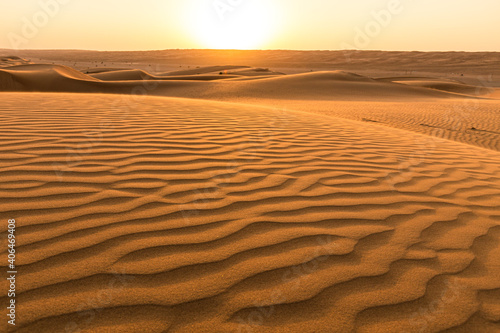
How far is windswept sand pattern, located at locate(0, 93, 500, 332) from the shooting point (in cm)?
154

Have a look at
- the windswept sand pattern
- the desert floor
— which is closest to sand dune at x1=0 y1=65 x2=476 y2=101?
the desert floor

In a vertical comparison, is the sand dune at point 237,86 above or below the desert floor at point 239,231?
above

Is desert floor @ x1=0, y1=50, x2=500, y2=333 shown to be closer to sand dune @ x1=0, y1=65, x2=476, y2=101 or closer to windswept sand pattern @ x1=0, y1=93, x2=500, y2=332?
windswept sand pattern @ x1=0, y1=93, x2=500, y2=332

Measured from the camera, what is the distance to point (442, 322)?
1.57m

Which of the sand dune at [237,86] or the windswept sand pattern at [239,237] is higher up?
the sand dune at [237,86]

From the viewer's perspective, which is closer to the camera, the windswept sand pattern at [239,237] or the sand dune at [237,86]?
the windswept sand pattern at [239,237]

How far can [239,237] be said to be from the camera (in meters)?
2.07

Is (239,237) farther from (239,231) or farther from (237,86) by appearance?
(237,86)

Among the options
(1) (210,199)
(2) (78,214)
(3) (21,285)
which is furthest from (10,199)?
(1) (210,199)

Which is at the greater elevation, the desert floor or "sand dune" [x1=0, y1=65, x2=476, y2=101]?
"sand dune" [x1=0, y1=65, x2=476, y2=101]

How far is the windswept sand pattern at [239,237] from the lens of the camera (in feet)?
5.05

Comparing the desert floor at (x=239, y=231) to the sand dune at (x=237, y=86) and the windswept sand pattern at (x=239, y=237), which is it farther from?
the sand dune at (x=237, y=86)

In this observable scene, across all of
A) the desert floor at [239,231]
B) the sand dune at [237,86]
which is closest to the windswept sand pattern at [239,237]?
the desert floor at [239,231]

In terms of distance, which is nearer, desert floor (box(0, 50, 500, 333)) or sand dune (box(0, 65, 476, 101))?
desert floor (box(0, 50, 500, 333))
